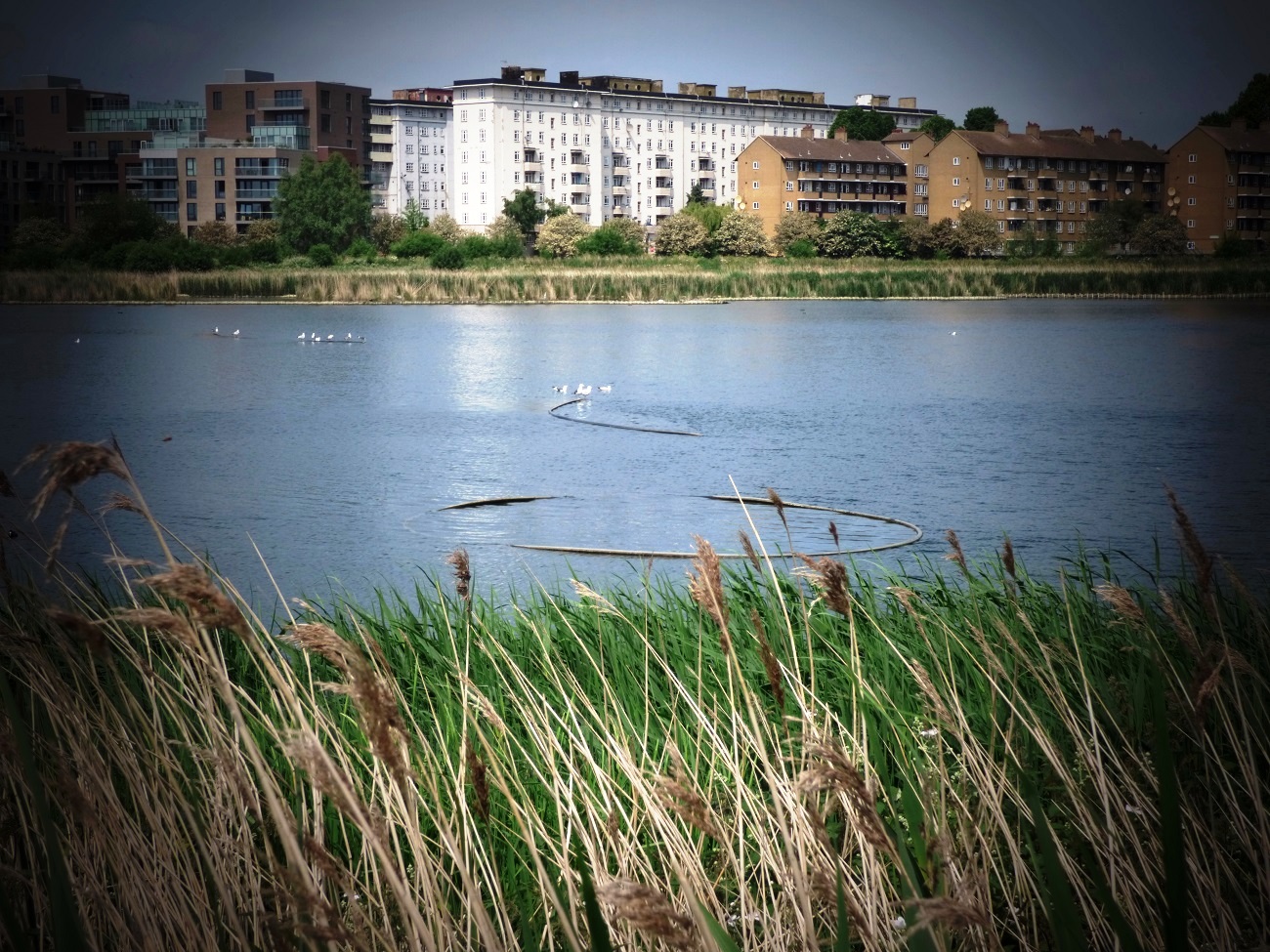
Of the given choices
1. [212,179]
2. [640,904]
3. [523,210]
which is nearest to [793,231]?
[523,210]

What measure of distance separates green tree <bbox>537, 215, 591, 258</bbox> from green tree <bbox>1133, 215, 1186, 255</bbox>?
99.9 ft

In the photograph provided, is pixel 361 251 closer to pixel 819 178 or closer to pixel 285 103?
pixel 285 103

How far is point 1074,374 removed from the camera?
17406 mm

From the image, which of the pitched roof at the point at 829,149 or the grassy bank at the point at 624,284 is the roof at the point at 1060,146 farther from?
the grassy bank at the point at 624,284

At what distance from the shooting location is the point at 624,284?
40250 mm

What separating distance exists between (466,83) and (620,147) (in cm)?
1268

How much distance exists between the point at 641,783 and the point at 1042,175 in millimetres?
90603

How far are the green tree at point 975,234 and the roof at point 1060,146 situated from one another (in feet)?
33.8

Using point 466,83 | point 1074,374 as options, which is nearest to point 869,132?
point 466,83

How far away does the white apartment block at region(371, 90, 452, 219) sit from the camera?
4429 inches

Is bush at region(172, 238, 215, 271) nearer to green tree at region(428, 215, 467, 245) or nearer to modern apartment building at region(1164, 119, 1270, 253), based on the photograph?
green tree at region(428, 215, 467, 245)

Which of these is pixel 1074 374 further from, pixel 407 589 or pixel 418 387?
pixel 407 589

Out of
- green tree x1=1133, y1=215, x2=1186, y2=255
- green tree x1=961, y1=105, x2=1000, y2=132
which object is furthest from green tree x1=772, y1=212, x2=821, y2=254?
green tree x1=961, y1=105, x2=1000, y2=132

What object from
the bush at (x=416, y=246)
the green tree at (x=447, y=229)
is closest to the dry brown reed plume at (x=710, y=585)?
the bush at (x=416, y=246)
